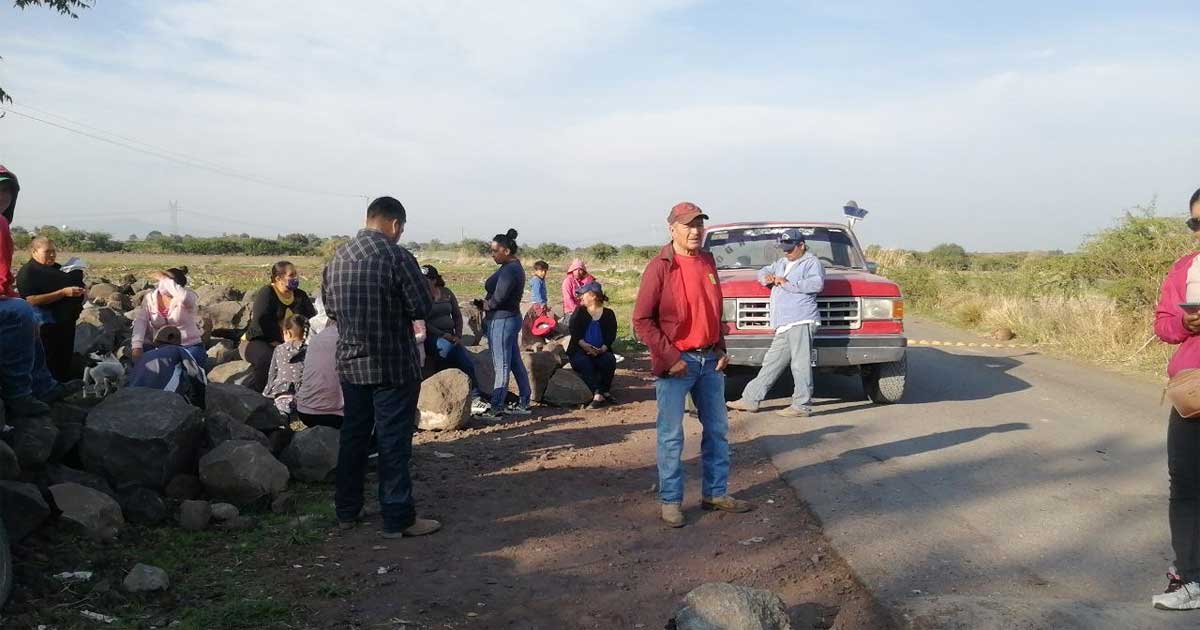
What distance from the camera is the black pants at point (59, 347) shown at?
836 centimetres

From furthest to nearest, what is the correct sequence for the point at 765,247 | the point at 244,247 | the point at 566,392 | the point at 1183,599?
the point at 244,247
the point at 765,247
the point at 566,392
the point at 1183,599

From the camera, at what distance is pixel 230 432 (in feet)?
21.7

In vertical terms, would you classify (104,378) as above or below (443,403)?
above

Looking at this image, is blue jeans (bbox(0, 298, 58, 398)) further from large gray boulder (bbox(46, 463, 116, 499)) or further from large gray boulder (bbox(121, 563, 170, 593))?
large gray boulder (bbox(121, 563, 170, 593))

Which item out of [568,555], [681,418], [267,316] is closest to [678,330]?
[681,418]

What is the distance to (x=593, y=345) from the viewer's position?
416 inches

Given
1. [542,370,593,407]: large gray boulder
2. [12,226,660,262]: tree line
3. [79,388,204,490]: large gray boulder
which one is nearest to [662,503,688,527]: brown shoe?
[79,388,204,490]: large gray boulder

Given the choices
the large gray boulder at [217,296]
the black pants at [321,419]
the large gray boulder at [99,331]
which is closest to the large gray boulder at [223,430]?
the black pants at [321,419]

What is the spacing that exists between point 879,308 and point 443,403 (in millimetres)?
4638

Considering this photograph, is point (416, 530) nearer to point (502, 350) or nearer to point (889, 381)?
point (502, 350)

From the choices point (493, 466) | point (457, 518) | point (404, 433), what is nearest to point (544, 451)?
point (493, 466)

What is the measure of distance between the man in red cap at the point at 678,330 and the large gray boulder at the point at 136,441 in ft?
10.2

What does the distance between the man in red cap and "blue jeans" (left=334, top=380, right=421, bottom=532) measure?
152cm

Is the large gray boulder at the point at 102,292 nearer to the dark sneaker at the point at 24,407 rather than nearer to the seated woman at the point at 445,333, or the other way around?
the seated woman at the point at 445,333
